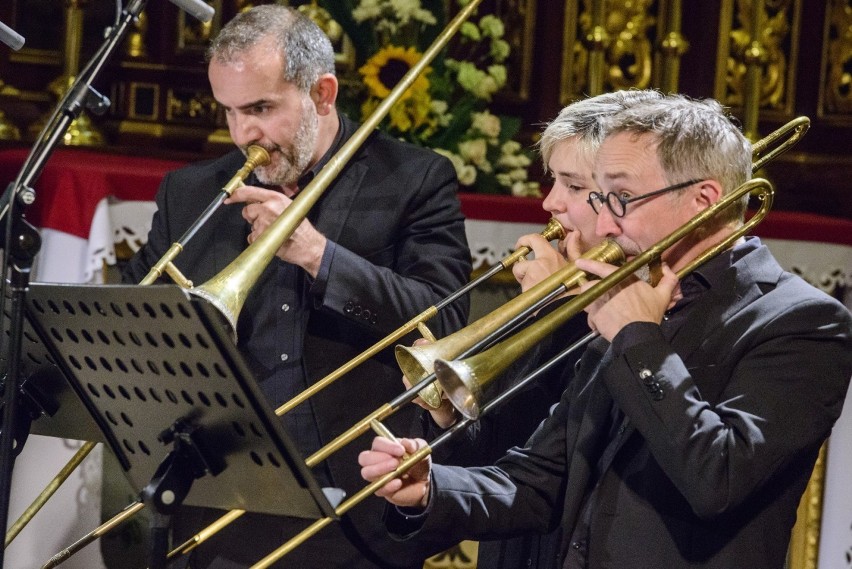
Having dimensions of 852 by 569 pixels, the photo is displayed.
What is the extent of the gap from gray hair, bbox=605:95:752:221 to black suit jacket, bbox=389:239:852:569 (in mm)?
173

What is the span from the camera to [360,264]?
144 inches

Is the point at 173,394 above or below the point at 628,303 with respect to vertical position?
below

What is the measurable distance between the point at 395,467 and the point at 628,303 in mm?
612

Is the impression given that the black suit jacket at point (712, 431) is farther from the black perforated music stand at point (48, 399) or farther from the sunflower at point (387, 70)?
the sunflower at point (387, 70)

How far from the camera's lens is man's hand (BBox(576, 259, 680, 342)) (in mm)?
2793

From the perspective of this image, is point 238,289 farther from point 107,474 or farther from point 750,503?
point 107,474

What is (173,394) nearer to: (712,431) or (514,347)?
(514,347)

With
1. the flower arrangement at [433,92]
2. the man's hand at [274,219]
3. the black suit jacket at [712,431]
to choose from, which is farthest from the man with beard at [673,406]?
the flower arrangement at [433,92]

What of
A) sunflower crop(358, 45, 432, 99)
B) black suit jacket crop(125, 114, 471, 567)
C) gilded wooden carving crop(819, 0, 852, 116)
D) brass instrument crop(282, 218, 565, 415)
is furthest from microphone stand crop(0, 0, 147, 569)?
gilded wooden carving crop(819, 0, 852, 116)

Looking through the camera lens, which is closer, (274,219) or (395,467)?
(395,467)

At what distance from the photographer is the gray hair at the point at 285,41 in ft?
12.5

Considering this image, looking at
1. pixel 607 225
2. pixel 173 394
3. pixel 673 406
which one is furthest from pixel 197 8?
pixel 673 406

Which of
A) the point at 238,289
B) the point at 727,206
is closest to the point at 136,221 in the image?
the point at 238,289

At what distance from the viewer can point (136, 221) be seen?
4.82 meters
